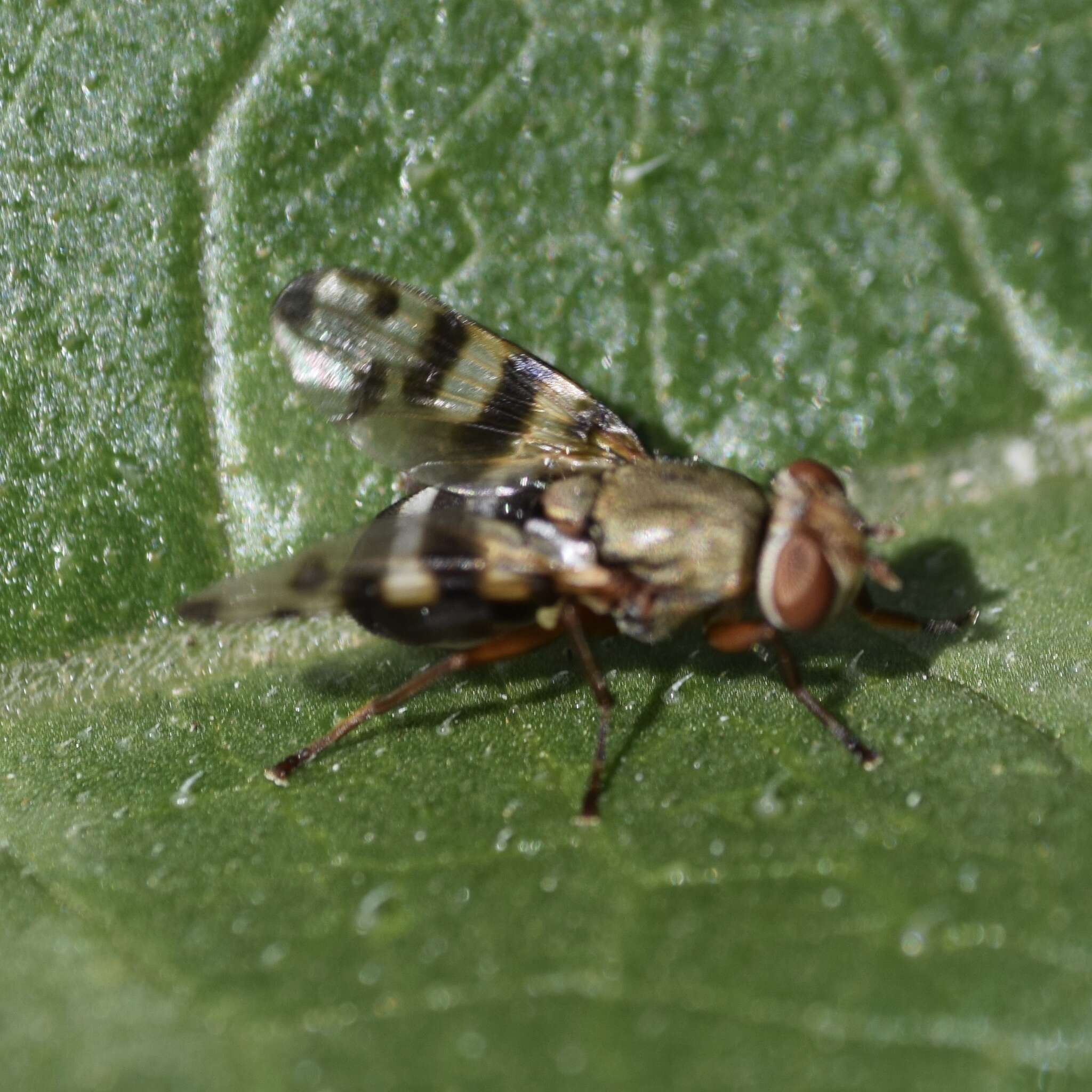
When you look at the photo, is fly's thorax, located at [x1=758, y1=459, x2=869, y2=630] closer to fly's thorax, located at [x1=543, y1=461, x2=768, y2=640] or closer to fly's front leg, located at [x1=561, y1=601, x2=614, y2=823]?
fly's thorax, located at [x1=543, y1=461, x2=768, y2=640]

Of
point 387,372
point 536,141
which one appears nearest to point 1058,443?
point 536,141

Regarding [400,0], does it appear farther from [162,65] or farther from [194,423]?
[194,423]

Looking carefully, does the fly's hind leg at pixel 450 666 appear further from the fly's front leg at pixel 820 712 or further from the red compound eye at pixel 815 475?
the red compound eye at pixel 815 475

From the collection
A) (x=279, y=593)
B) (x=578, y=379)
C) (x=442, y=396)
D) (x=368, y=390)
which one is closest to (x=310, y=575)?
(x=279, y=593)

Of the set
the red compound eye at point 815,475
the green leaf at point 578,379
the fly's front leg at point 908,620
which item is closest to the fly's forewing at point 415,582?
the green leaf at point 578,379

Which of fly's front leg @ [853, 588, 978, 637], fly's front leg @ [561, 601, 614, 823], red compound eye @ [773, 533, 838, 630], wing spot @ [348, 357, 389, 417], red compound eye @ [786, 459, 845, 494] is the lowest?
fly's front leg @ [853, 588, 978, 637]

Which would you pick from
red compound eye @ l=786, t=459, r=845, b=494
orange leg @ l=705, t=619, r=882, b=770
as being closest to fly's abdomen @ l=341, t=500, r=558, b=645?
orange leg @ l=705, t=619, r=882, b=770
